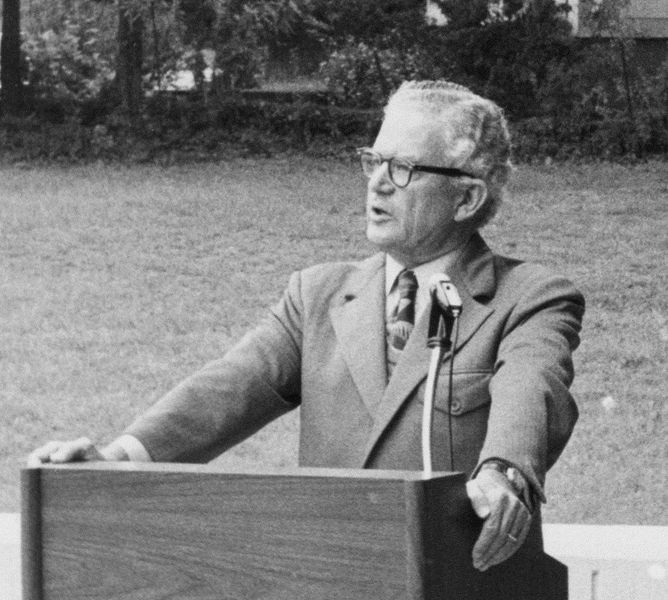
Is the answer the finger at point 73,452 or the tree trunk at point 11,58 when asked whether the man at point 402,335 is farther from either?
the tree trunk at point 11,58

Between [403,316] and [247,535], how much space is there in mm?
841

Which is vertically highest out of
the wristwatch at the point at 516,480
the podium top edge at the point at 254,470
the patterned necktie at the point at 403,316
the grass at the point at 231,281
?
the patterned necktie at the point at 403,316

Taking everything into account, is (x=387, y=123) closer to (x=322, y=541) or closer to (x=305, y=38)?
(x=322, y=541)

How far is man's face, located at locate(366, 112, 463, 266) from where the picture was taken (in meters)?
3.05

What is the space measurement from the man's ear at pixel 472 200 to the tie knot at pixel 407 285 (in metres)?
0.13

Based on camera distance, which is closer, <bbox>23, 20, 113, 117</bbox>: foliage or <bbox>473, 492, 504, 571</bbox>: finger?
<bbox>473, 492, 504, 571</bbox>: finger

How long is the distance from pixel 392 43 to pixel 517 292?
846cm

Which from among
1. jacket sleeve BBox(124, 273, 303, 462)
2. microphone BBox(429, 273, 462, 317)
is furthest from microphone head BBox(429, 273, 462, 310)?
jacket sleeve BBox(124, 273, 303, 462)

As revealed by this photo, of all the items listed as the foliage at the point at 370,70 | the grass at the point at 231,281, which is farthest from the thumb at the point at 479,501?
the foliage at the point at 370,70

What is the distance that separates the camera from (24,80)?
12.7 meters

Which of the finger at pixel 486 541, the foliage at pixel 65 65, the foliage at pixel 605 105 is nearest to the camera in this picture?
the finger at pixel 486 541

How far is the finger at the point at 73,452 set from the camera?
2.60 metres

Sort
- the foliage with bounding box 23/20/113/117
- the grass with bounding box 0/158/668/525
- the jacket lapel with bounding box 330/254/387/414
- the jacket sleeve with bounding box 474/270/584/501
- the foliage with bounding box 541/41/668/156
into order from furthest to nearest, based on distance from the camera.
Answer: the foliage with bounding box 23/20/113/117, the foliage with bounding box 541/41/668/156, the grass with bounding box 0/158/668/525, the jacket lapel with bounding box 330/254/387/414, the jacket sleeve with bounding box 474/270/584/501

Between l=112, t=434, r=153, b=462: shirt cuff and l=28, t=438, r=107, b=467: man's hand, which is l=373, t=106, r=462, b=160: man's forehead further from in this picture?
l=28, t=438, r=107, b=467: man's hand
